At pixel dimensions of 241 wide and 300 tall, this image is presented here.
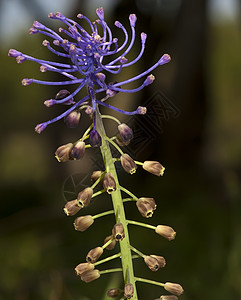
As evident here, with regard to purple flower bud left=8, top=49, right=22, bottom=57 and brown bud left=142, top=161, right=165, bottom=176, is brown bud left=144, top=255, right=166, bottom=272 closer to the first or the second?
brown bud left=142, top=161, right=165, bottom=176

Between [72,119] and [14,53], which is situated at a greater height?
[14,53]

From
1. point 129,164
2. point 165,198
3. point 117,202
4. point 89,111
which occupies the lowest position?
point 165,198

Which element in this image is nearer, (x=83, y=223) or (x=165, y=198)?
(x=83, y=223)

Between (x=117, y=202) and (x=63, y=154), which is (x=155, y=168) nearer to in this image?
(x=117, y=202)

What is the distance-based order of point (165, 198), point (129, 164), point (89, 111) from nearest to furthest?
1. point (89, 111)
2. point (129, 164)
3. point (165, 198)

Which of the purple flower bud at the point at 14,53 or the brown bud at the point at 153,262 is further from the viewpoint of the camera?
the brown bud at the point at 153,262

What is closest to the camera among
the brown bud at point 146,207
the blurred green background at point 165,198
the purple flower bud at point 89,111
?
the purple flower bud at point 89,111

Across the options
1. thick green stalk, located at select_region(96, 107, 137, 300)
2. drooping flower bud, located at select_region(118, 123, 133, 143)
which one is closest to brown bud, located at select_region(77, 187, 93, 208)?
thick green stalk, located at select_region(96, 107, 137, 300)

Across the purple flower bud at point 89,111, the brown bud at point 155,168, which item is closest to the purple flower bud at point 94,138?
the purple flower bud at point 89,111

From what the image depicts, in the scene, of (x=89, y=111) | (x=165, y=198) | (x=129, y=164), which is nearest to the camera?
(x=89, y=111)

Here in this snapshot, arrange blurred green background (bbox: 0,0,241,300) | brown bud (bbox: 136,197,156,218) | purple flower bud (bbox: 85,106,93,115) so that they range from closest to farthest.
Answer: purple flower bud (bbox: 85,106,93,115) → brown bud (bbox: 136,197,156,218) → blurred green background (bbox: 0,0,241,300)

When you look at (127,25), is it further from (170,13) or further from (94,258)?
(94,258)

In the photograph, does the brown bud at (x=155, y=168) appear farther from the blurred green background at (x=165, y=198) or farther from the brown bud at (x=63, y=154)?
the blurred green background at (x=165, y=198)

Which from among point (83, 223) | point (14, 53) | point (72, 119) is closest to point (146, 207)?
point (83, 223)
